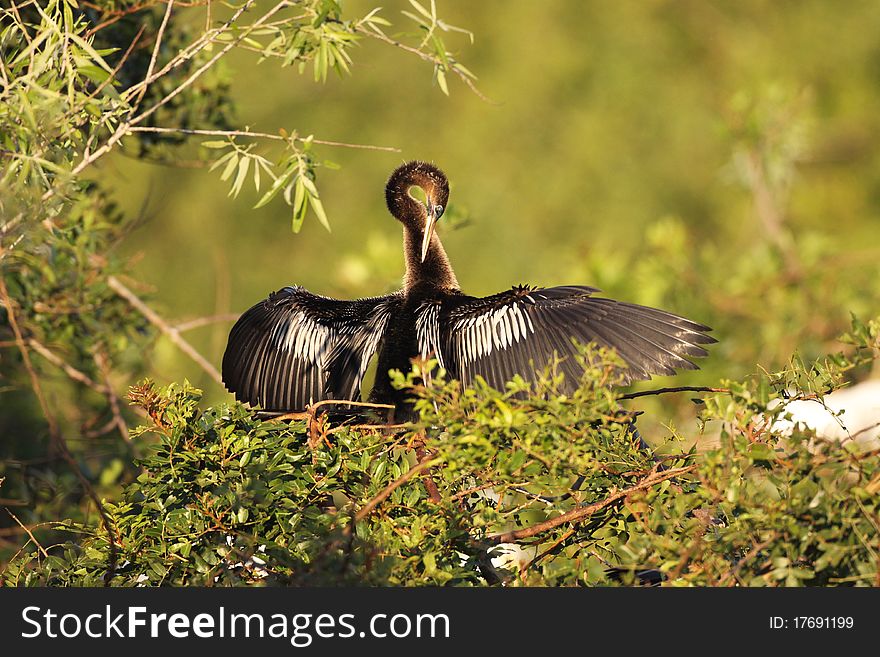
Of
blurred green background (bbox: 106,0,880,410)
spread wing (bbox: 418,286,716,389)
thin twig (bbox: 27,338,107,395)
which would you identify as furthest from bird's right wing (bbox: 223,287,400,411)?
blurred green background (bbox: 106,0,880,410)

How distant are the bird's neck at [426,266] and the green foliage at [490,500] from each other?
1.16 meters

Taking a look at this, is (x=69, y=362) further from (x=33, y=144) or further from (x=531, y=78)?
(x=531, y=78)

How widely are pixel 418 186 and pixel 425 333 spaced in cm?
76

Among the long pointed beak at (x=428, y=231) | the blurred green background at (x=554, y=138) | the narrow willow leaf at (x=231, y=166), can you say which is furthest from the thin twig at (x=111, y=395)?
the blurred green background at (x=554, y=138)

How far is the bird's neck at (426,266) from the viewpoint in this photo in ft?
12.5

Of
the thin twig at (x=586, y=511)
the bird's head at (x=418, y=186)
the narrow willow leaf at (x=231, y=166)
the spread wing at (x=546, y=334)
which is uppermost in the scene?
the bird's head at (x=418, y=186)

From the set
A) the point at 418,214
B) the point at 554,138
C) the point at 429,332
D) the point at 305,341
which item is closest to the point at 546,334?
the point at 429,332

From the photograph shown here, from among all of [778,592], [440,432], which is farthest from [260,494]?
[778,592]

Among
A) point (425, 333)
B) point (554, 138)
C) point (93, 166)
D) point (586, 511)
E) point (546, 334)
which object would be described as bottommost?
point (586, 511)

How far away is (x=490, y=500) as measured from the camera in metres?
2.54

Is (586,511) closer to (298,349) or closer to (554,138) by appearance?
(298,349)

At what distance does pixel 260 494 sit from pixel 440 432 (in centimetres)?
43

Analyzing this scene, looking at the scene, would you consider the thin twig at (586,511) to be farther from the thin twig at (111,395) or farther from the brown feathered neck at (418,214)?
the thin twig at (111,395)

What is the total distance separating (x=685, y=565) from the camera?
2.34 m
